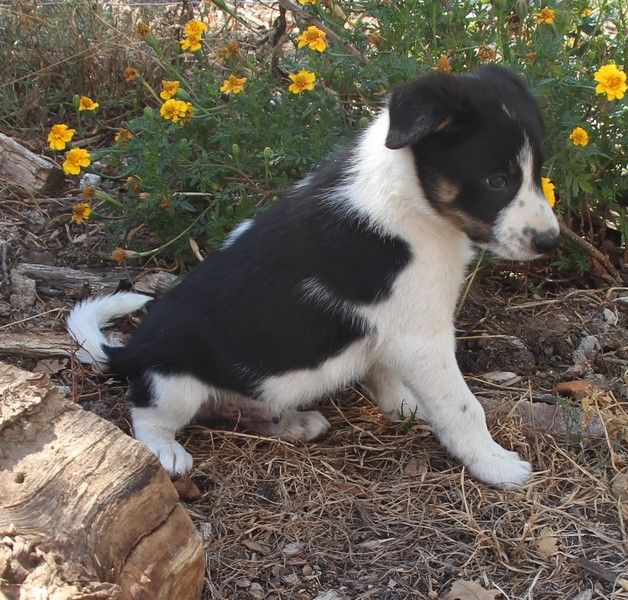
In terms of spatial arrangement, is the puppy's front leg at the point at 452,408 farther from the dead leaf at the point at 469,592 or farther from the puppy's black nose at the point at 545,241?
the dead leaf at the point at 469,592

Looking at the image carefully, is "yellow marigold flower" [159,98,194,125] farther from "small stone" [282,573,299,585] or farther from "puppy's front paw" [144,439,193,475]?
"small stone" [282,573,299,585]

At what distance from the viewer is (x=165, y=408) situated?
12.2 feet

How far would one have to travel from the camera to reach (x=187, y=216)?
15.7 ft

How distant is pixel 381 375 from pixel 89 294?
1.65 m

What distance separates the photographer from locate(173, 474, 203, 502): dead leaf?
350cm

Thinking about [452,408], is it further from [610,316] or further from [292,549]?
[610,316]

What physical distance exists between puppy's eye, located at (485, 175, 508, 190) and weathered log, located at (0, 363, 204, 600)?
1.49m

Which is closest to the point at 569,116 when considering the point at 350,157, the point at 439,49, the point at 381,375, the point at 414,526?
the point at 439,49

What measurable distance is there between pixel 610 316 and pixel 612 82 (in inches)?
46.3

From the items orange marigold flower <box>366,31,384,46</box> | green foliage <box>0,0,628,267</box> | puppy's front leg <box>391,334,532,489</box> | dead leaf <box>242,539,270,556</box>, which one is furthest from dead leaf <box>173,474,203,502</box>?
orange marigold flower <box>366,31,384,46</box>

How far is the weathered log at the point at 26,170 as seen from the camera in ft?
17.8

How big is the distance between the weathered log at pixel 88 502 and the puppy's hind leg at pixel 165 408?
35.2 inches

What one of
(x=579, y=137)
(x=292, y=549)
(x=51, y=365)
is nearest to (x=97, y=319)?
(x=51, y=365)

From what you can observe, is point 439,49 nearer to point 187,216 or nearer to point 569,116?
point 569,116
